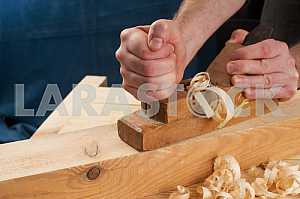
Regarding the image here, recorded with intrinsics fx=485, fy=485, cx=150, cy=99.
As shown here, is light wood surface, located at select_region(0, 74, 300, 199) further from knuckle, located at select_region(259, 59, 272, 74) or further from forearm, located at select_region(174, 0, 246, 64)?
forearm, located at select_region(174, 0, 246, 64)

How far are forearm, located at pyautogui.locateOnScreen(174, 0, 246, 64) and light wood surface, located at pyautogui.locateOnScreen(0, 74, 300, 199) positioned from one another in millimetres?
340

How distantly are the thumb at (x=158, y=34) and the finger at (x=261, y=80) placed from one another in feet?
0.63

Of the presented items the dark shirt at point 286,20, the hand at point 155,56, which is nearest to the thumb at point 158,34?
the hand at point 155,56

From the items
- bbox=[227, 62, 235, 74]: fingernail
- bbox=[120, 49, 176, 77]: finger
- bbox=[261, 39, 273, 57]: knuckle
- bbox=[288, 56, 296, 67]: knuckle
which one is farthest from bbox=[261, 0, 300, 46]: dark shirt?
bbox=[120, 49, 176, 77]: finger

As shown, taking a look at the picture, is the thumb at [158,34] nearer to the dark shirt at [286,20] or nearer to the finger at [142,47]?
the finger at [142,47]

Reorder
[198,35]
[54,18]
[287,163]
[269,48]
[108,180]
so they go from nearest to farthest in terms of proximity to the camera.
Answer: [108,180] → [287,163] → [269,48] → [198,35] → [54,18]

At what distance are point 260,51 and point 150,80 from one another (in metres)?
→ 0.28

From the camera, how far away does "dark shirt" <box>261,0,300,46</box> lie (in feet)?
5.04

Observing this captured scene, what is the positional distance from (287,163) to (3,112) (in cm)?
152

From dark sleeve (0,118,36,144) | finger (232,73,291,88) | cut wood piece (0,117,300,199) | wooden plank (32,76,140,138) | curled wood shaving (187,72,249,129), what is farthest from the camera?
dark sleeve (0,118,36,144)

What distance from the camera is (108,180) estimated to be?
89 centimetres

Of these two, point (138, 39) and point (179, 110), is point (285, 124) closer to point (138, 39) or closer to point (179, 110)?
point (179, 110)

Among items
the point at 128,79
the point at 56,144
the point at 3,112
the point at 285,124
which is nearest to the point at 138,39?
the point at 128,79

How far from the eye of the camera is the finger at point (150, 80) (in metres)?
0.98
